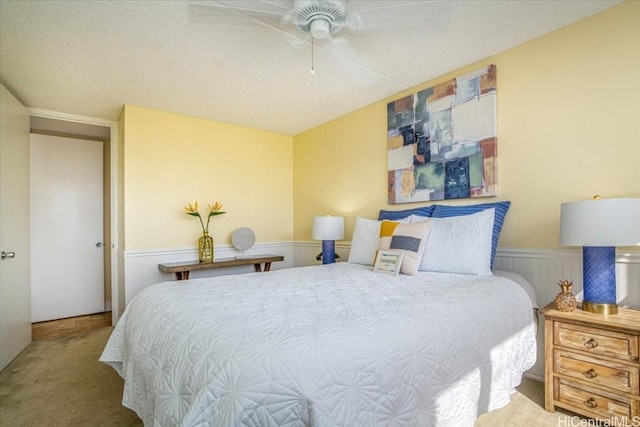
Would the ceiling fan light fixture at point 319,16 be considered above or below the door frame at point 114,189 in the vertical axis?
above

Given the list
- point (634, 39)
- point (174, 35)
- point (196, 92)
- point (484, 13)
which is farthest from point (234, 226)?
point (634, 39)

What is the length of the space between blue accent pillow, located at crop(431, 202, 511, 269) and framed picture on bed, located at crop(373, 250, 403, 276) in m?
0.59

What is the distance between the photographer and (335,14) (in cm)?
184

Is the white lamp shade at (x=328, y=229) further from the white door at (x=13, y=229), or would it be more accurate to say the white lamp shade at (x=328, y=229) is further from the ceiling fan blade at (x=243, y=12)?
the white door at (x=13, y=229)

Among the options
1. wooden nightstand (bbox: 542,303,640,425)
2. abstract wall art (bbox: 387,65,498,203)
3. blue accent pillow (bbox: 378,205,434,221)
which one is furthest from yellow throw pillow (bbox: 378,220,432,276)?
wooden nightstand (bbox: 542,303,640,425)

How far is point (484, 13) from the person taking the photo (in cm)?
199

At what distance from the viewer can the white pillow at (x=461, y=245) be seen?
6.96 ft

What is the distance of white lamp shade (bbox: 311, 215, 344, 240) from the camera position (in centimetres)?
347

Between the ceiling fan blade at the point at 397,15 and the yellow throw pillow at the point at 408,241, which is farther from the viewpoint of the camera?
the yellow throw pillow at the point at 408,241

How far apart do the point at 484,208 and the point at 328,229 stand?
157 cm

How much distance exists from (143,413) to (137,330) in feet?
1.21

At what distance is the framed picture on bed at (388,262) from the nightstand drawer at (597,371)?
984mm

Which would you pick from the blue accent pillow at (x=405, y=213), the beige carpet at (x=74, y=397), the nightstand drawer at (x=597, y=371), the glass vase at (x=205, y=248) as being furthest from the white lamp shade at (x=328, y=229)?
the nightstand drawer at (x=597, y=371)

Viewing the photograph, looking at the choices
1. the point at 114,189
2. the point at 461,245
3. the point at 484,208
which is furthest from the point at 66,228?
the point at 484,208
